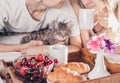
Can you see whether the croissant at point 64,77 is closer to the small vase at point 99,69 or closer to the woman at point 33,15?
the small vase at point 99,69

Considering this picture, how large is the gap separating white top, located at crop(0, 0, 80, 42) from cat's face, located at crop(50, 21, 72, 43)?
42mm

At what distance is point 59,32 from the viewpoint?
6.05ft

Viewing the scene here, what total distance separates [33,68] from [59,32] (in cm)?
73

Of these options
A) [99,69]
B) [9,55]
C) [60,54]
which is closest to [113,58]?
[99,69]

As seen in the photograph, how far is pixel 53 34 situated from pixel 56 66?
565 millimetres

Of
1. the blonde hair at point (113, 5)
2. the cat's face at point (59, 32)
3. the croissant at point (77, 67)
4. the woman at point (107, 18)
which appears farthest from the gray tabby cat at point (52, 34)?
the croissant at point (77, 67)

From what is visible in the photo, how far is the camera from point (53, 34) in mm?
1841

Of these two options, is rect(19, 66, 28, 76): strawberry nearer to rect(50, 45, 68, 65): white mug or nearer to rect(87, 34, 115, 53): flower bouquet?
rect(50, 45, 68, 65): white mug

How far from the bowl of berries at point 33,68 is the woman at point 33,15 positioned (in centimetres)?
48

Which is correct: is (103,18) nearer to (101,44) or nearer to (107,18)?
(107,18)

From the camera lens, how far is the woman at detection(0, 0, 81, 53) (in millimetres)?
1728

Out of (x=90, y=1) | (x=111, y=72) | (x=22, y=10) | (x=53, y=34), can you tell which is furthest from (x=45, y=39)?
(x=111, y=72)

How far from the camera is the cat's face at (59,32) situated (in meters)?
1.84

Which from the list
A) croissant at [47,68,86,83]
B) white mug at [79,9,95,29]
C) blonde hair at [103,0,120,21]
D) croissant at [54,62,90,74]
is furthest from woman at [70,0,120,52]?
croissant at [47,68,86,83]
